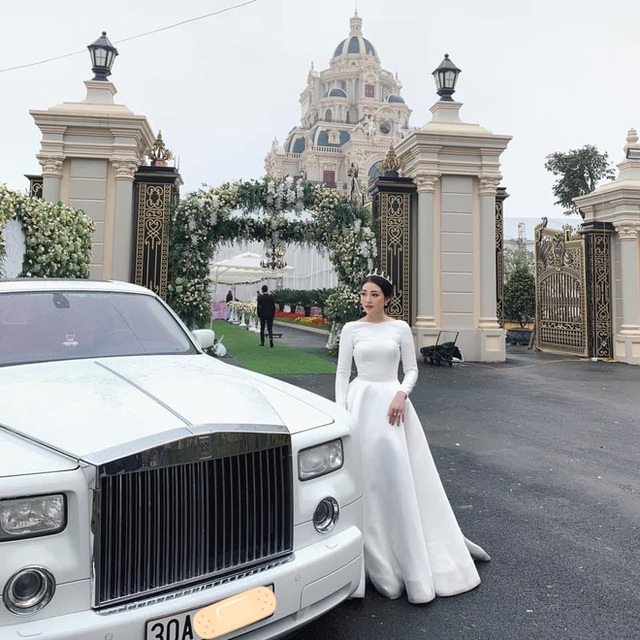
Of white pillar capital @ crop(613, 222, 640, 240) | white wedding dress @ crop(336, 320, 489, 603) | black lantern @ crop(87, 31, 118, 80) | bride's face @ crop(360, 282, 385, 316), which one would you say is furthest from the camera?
white pillar capital @ crop(613, 222, 640, 240)

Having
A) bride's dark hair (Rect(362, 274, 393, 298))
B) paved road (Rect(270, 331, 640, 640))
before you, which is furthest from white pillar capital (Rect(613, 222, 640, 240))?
bride's dark hair (Rect(362, 274, 393, 298))

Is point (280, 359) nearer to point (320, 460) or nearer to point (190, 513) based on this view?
point (320, 460)

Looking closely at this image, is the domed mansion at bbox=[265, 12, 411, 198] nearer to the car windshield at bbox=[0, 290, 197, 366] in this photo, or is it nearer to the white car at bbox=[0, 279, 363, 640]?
the car windshield at bbox=[0, 290, 197, 366]

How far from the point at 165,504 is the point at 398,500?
138cm

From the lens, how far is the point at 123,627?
1641mm

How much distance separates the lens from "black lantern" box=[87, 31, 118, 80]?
11.9 meters

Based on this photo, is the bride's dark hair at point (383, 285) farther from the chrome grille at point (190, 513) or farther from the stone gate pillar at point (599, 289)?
the stone gate pillar at point (599, 289)

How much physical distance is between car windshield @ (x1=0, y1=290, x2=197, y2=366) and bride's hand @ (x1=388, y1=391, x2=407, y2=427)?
1.41 meters

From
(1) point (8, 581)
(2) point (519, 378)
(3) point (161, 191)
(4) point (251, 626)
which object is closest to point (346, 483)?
(4) point (251, 626)

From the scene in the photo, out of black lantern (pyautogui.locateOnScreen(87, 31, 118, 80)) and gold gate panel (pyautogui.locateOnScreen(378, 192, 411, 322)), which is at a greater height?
black lantern (pyautogui.locateOnScreen(87, 31, 118, 80))

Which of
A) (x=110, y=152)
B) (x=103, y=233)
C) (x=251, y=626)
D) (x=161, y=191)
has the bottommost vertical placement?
(x=251, y=626)

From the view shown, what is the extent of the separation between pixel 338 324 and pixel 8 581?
11662mm

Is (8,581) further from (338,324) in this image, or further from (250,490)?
(338,324)

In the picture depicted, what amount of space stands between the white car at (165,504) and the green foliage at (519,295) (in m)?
19.6
